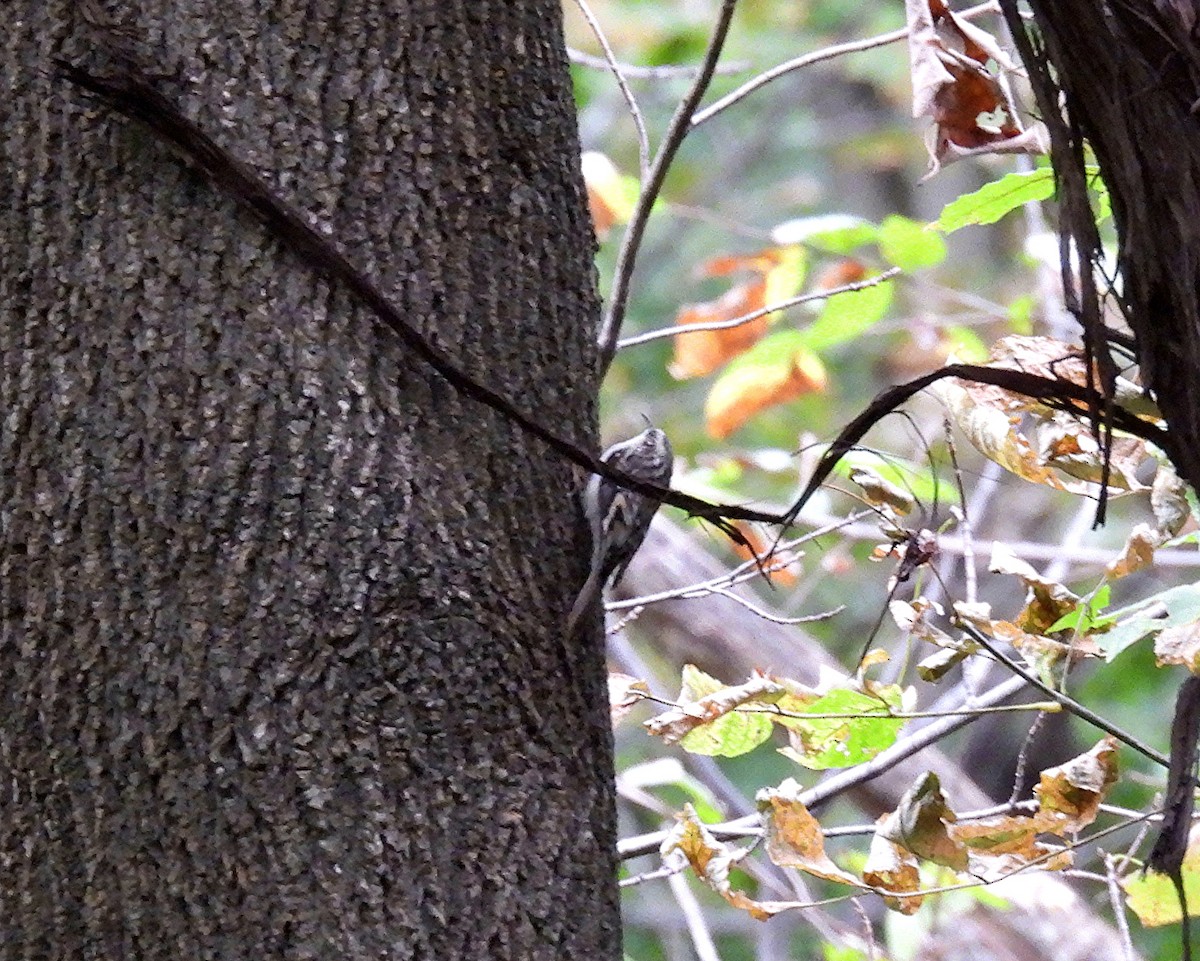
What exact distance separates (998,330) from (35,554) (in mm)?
6532

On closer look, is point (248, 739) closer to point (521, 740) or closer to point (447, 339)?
point (521, 740)

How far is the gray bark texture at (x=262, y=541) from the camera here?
114 centimetres

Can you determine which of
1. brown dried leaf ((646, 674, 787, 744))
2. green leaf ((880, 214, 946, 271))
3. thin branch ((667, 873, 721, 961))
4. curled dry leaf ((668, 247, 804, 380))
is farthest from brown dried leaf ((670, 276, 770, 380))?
brown dried leaf ((646, 674, 787, 744))

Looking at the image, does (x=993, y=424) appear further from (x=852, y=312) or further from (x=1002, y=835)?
(x=852, y=312)

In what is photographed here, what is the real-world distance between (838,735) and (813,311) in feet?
10.9

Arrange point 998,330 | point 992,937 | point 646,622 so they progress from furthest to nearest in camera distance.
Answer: point 998,330, point 646,622, point 992,937

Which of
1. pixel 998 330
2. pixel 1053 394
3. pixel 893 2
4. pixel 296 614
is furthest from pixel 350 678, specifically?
pixel 893 2

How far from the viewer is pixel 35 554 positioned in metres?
1.17

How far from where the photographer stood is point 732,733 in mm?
1748

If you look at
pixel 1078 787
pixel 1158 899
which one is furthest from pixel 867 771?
pixel 1158 899

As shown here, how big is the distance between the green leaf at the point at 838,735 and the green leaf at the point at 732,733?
0.10ft

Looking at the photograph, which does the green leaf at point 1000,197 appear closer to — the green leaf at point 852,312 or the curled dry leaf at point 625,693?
the curled dry leaf at point 625,693

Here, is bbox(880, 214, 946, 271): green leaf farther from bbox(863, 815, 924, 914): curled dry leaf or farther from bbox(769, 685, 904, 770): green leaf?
bbox(863, 815, 924, 914): curled dry leaf

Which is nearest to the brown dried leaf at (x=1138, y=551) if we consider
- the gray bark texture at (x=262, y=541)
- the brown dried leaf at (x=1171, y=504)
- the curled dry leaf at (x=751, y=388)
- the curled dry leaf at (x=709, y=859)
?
the brown dried leaf at (x=1171, y=504)
